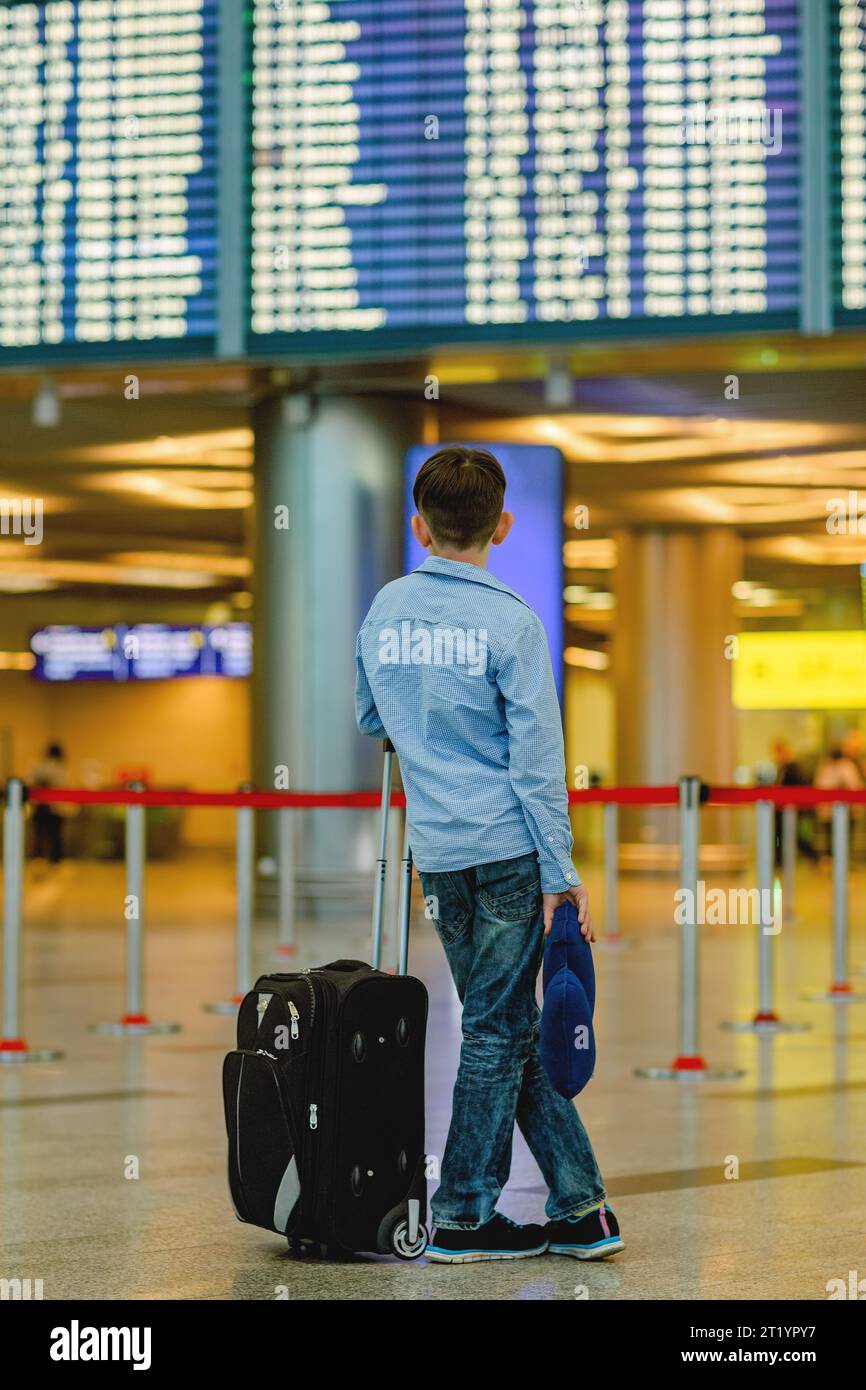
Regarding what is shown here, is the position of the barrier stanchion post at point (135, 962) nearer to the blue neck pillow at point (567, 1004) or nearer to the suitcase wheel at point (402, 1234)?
the suitcase wheel at point (402, 1234)

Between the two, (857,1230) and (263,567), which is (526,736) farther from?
(263,567)

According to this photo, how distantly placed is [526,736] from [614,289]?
7557mm

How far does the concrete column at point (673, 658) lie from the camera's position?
20938 mm

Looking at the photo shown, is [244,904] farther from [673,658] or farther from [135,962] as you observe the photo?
[673,658]

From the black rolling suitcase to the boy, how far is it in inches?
3.9

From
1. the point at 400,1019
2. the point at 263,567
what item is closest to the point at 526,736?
the point at 400,1019

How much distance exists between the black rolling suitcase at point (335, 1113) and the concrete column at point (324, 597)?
916cm

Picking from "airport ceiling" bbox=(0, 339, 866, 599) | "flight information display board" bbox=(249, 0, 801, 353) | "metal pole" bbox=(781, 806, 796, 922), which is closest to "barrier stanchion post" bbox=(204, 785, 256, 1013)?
"flight information display board" bbox=(249, 0, 801, 353)

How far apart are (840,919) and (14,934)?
160 inches

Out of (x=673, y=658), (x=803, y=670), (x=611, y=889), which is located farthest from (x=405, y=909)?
(x=803, y=670)

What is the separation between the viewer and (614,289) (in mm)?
10930

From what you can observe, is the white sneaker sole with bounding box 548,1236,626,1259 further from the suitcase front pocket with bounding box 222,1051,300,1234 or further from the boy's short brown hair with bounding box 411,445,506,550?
the boy's short brown hair with bounding box 411,445,506,550

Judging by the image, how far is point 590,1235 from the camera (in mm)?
3988

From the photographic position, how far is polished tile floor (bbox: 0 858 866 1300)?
3.85 metres
